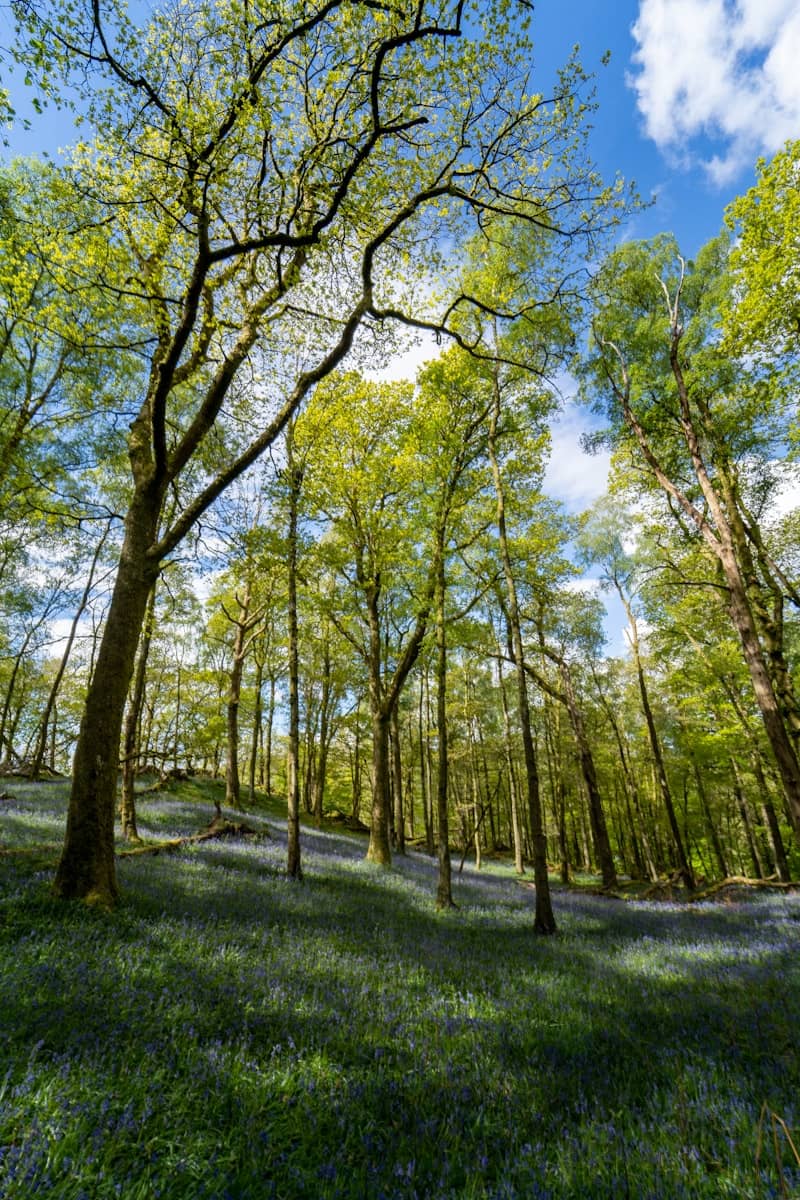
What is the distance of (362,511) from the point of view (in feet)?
54.6

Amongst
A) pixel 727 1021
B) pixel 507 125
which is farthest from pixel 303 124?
pixel 727 1021

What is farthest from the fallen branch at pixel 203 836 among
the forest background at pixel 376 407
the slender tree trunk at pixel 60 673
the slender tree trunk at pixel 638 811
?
the slender tree trunk at pixel 638 811

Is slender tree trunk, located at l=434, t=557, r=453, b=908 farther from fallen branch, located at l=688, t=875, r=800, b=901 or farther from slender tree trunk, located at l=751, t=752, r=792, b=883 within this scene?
slender tree trunk, located at l=751, t=752, r=792, b=883

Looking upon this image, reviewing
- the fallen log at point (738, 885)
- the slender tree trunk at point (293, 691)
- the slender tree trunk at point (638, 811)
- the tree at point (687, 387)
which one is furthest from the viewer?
the slender tree trunk at point (638, 811)

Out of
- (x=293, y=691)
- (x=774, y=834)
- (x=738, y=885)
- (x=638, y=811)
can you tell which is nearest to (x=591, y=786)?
(x=738, y=885)

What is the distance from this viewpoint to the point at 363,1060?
3777mm

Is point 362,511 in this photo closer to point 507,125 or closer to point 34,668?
point 507,125

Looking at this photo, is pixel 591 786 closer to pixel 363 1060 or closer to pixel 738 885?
pixel 738 885

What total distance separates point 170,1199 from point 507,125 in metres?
11.9

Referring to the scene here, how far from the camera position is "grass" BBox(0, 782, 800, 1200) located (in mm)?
2527

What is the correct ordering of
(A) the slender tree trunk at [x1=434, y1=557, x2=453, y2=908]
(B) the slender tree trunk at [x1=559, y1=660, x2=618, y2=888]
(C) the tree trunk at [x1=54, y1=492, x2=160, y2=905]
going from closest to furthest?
(C) the tree trunk at [x1=54, y1=492, x2=160, y2=905] → (A) the slender tree trunk at [x1=434, y1=557, x2=453, y2=908] → (B) the slender tree trunk at [x1=559, y1=660, x2=618, y2=888]

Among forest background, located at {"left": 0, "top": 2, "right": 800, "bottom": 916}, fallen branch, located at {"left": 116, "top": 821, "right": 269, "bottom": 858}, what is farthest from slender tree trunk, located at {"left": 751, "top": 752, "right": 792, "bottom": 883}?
fallen branch, located at {"left": 116, "top": 821, "right": 269, "bottom": 858}

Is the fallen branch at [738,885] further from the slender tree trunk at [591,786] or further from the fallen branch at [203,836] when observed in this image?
the fallen branch at [203,836]

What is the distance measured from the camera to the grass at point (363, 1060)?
8.29 ft
